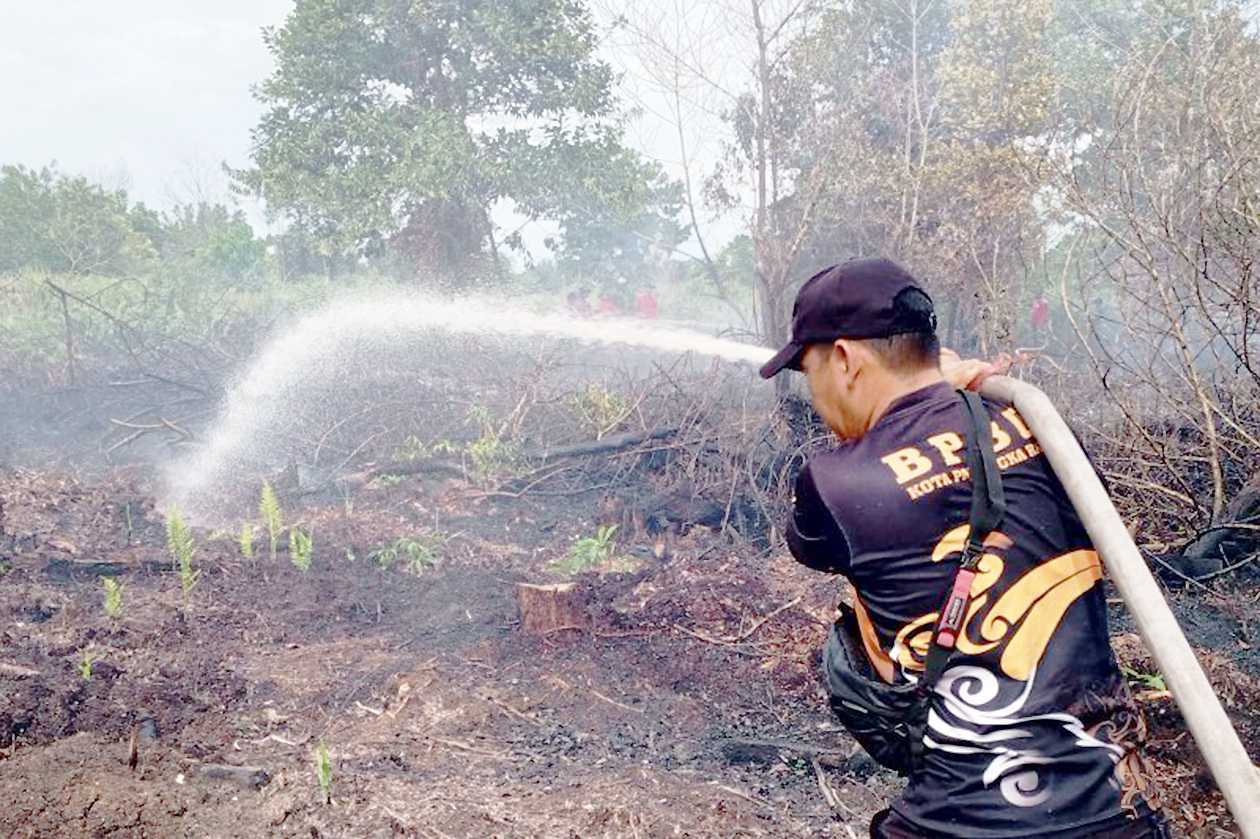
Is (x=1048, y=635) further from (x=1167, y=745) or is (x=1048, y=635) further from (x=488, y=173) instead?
(x=488, y=173)

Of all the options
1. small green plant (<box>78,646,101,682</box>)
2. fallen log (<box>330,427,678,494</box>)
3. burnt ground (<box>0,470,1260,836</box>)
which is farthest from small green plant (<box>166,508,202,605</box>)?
fallen log (<box>330,427,678,494</box>)

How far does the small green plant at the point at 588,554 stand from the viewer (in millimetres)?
8062

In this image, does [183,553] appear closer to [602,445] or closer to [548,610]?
[548,610]

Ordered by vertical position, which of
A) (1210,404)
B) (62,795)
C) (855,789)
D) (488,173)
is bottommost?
(855,789)

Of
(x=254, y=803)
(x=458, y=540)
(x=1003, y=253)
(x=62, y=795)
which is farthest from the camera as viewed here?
(x=1003, y=253)

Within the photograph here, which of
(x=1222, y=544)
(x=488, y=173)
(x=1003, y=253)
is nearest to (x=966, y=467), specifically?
(x=1222, y=544)

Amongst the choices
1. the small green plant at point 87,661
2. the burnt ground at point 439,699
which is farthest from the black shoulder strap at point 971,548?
the small green plant at point 87,661

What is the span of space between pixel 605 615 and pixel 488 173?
1473cm

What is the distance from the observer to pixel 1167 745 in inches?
167

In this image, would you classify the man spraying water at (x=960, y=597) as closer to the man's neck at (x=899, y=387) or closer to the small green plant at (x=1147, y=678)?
Answer: the man's neck at (x=899, y=387)

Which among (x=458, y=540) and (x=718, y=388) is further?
(x=718, y=388)

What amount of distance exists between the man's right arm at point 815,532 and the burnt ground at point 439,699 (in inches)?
88.4

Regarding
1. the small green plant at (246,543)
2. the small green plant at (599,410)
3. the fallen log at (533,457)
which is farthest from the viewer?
the small green plant at (599,410)

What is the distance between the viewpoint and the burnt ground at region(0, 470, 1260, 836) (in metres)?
3.92
